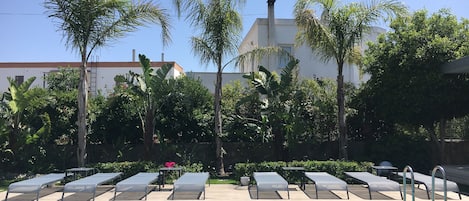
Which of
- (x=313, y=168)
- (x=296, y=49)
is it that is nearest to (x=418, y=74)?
(x=313, y=168)

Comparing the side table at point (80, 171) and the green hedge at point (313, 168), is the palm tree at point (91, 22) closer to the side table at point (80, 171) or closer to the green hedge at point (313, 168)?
the side table at point (80, 171)

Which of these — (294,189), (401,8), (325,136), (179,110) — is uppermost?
(401,8)

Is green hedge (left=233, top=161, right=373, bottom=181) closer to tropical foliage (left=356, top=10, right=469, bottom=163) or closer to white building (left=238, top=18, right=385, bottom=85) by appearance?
tropical foliage (left=356, top=10, right=469, bottom=163)

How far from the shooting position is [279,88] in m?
14.8

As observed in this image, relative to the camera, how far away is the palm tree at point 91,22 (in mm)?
13430

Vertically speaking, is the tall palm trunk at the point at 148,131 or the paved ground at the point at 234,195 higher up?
the tall palm trunk at the point at 148,131

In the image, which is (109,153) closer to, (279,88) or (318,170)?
(279,88)

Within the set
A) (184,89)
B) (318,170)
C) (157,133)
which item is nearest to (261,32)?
(184,89)

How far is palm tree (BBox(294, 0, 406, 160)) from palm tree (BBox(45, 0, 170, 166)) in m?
4.87

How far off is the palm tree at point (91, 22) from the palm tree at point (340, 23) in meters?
4.87

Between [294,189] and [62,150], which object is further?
[62,150]

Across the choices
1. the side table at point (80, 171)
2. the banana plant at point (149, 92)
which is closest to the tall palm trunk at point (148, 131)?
the banana plant at point (149, 92)

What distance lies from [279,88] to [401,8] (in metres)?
4.91

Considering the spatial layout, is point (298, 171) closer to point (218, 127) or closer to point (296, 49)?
point (218, 127)
